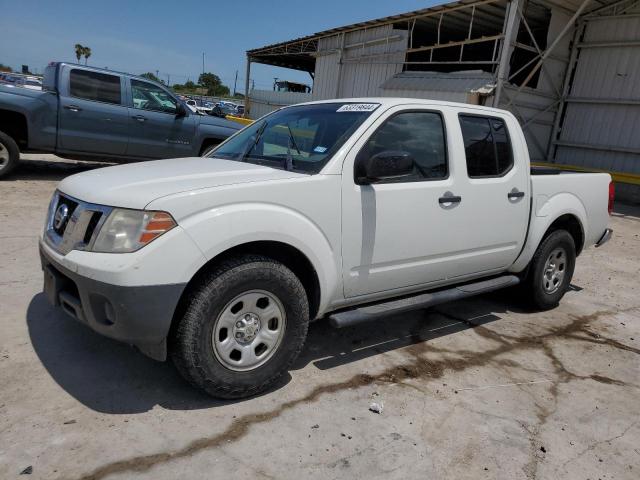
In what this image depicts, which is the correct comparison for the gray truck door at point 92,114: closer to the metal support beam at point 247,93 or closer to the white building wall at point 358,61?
the white building wall at point 358,61

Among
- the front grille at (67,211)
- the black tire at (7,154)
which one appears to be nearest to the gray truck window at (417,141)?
the front grille at (67,211)

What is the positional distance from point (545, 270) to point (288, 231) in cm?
312

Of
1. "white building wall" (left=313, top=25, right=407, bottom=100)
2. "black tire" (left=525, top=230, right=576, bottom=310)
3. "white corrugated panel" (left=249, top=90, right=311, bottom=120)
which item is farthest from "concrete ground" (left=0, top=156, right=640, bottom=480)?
"white corrugated panel" (left=249, top=90, right=311, bottom=120)

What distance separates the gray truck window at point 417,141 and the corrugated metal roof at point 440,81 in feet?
38.1

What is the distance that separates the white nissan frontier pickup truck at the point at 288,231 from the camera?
261 centimetres

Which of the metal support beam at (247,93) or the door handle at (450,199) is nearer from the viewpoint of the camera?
the door handle at (450,199)

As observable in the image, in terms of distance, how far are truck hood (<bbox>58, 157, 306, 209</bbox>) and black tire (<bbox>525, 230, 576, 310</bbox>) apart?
9.25 ft

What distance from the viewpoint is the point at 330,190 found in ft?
10.3

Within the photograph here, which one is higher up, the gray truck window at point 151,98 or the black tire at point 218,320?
the gray truck window at point 151,98

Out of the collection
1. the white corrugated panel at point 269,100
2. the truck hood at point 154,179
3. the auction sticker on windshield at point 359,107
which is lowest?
the truck hood at point 154,179

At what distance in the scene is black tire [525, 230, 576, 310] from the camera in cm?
480

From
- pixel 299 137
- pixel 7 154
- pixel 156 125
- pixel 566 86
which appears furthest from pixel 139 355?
pixel 566 86

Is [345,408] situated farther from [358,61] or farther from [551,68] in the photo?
[358,61]

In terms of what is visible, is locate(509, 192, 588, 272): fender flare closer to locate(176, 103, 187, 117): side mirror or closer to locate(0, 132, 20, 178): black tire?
locate(176, 103, 187, 117): side mirror
